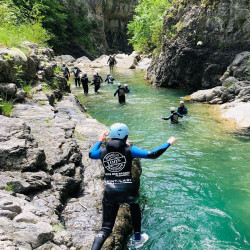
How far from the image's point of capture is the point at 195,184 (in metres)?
6.84

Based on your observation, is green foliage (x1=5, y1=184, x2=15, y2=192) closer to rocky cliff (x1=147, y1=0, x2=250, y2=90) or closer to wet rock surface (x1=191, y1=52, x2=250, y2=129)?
wet rock surface (x1=191, y1=52, x2=250, y2=129)

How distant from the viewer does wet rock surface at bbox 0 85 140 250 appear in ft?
9.74

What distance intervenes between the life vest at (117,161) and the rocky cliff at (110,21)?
171 ft

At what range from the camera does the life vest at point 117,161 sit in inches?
152

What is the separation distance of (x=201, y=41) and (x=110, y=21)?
162 ft

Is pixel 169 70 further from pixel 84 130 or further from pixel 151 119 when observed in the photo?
pixel 84 130

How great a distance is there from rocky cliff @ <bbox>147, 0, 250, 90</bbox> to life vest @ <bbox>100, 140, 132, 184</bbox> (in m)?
16.4

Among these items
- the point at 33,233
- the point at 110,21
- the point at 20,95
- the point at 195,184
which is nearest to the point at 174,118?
the point at 195,184

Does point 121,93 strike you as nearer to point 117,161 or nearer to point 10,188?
point 117,161

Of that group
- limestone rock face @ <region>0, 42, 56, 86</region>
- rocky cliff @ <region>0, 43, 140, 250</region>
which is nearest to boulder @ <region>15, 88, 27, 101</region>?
limestone rock face @ <region>0, 42, 56, 86</region>

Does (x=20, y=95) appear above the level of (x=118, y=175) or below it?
above

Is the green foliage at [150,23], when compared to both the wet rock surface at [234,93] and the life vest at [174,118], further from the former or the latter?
the life vest at [174,118]

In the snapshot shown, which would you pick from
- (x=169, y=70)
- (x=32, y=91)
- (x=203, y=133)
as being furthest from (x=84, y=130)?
(x=169, y=70)

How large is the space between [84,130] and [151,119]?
5.84 m
